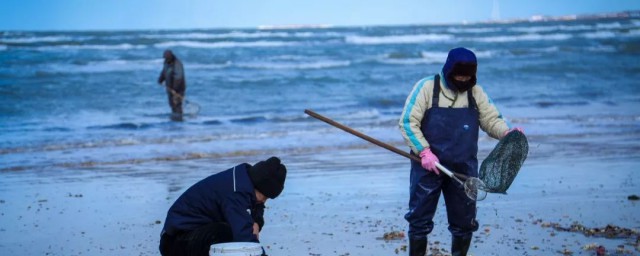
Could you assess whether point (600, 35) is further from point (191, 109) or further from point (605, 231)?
point (605, 231)

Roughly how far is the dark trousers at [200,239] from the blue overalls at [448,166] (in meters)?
1.29

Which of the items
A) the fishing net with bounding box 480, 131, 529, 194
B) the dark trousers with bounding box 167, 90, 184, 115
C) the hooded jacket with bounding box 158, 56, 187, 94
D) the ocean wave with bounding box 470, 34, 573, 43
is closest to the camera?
the fishing net with bounding box 480, 131, 529, 194

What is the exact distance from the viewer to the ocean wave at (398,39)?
5422 cm

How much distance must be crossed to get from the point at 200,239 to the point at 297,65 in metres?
32.5

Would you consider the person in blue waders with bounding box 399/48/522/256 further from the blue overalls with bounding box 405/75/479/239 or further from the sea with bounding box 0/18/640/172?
the sea with bounding box 0/18/640/172

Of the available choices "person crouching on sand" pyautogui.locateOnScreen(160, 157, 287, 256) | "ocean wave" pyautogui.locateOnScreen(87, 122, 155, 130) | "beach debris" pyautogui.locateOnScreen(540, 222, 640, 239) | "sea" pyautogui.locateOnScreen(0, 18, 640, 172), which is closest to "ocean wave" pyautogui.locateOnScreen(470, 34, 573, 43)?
"sea" pyautogui.locateOnScreen(0, 18, 640, 172)

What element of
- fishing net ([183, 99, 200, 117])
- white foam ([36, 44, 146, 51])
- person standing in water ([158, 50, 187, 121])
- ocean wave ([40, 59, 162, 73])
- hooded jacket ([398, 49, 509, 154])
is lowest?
white foam ([36, 44, 146, 51])

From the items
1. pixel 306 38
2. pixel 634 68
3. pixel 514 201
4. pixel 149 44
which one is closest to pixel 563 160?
pixel 514 201

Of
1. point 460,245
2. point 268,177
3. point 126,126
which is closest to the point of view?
point 268,177

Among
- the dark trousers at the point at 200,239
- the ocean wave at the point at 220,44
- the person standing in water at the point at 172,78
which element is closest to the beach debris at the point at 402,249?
the dark trousers at the point at 200,239

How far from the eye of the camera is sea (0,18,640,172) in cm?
1475

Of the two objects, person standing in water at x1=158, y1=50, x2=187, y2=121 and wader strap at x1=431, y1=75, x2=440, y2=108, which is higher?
wader strap at x1=431, y1=75, x2=440, y2=108

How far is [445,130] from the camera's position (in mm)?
6121

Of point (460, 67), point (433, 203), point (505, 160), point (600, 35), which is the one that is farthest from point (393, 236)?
point (600, 35)
